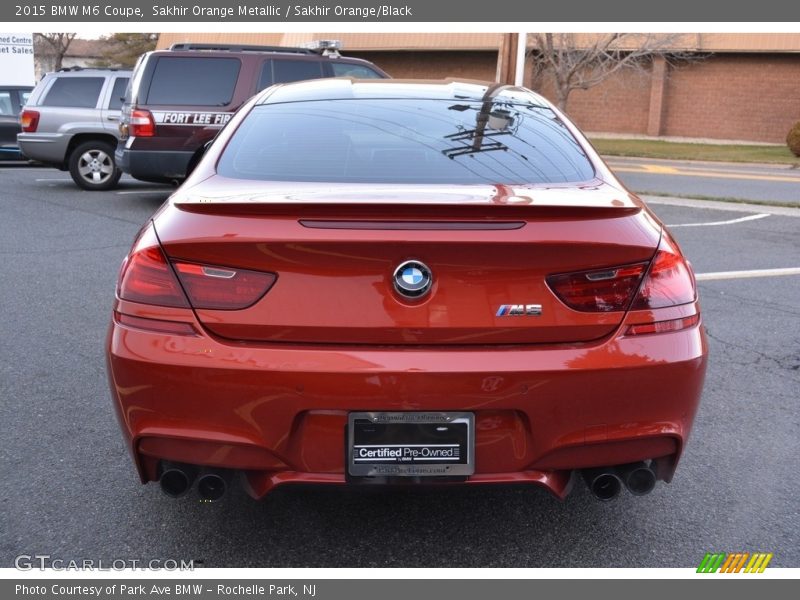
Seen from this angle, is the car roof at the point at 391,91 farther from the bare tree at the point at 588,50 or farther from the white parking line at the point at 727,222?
the bare tree at the point at 588,50

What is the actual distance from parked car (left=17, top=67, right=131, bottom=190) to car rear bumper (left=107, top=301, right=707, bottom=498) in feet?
38.0

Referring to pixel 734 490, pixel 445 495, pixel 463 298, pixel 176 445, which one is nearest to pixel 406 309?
pixel 463 298

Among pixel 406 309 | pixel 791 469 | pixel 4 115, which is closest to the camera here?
pixel 406 309

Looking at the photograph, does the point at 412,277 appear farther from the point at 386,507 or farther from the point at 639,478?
the point at 386,507

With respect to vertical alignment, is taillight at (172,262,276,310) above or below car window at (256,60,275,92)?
below

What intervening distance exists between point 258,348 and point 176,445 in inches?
16.2

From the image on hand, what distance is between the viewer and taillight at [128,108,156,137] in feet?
Answer: 36.5

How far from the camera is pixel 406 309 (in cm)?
260

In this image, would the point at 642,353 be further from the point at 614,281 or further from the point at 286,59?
the point at 286,59

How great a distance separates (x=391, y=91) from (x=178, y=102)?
7911mm

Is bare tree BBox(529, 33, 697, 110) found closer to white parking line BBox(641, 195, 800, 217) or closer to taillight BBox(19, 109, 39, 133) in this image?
white parking line BBox(641, 195, 800, 217)

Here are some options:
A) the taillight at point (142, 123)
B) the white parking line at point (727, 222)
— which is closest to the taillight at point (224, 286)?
the white parking line at point (727, 222)

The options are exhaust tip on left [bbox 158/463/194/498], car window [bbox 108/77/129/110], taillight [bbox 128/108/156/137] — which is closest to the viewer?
exhaust tip on left [bbox 158/463/194/498]

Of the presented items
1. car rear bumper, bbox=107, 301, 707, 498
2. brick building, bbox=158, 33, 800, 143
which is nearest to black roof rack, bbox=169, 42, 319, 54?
car rear bumper, bbox=107, 301, 707, 498
